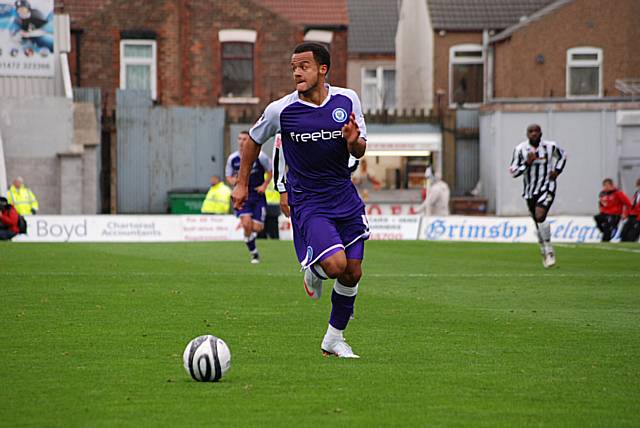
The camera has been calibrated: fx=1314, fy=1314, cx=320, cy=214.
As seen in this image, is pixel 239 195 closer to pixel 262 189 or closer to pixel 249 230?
pixel 249 230

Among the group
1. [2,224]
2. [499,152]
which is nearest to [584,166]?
[499,152]

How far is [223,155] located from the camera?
4388cm

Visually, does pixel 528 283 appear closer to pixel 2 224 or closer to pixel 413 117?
pixel 2 224

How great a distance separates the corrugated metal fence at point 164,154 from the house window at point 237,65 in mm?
4503

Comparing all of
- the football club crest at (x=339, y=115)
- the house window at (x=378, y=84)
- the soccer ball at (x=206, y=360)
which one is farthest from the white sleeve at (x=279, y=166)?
the house window at (x=378, y=84)

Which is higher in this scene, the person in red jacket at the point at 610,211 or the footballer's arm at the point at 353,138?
the footballer's arm at the point at 353,138

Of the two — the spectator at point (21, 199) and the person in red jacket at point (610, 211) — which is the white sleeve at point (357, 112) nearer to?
the person in red jacket at point (610, 211)

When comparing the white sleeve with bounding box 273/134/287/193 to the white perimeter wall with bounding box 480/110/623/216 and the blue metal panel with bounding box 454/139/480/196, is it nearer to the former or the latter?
the white perimeter wall with bounding box 480/110/623/216

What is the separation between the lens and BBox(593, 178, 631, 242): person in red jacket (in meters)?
33.3

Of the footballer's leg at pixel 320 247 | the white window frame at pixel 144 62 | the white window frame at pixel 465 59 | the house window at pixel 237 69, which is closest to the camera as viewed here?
the footballer's leg at pixel 320 247

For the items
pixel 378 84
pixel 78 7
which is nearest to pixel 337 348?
pixel 78 7

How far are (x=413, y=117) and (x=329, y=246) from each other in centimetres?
3601

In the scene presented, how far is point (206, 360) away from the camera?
29.1ft

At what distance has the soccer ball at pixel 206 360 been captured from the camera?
29.2 ft
